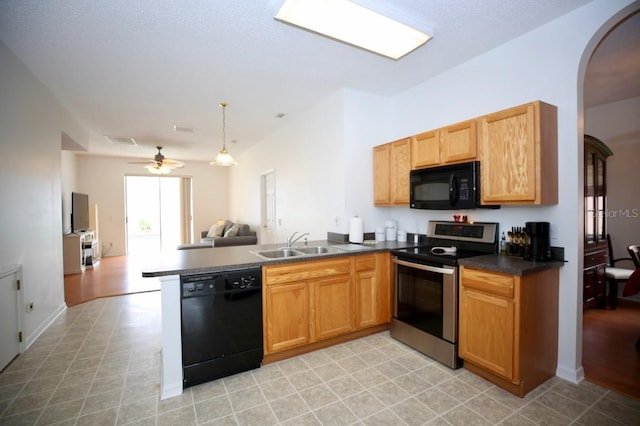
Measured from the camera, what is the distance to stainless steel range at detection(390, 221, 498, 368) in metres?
2.38

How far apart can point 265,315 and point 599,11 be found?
11.0ft

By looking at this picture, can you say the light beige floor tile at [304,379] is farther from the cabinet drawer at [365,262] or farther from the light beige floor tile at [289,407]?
the cabinet drawer at [365,262]

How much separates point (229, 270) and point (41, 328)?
2.56 m

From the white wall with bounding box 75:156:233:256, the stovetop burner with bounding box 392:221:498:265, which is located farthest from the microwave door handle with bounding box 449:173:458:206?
the white wall with bounding box 75:156:233:256

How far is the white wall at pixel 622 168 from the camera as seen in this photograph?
3.97 metres

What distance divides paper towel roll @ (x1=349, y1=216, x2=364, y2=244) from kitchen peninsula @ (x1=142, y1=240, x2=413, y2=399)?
0.14m

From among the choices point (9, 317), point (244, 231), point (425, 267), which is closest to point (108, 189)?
point (244, 231)

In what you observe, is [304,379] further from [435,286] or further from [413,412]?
[435,286]

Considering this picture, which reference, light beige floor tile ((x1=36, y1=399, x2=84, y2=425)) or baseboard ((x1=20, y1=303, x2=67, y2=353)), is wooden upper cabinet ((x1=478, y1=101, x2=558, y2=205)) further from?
baseboard ((x1=20, y1=303, x2=67, y2=353))

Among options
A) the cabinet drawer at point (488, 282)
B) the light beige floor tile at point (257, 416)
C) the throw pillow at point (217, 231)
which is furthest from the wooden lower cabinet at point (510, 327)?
the throw pillow at point (217, 231)

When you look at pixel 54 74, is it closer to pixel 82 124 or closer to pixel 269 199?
pixel 82 124

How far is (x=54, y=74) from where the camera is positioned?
308 cm

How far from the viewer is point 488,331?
2154 mm

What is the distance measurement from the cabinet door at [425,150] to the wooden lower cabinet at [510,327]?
3.70 ft
